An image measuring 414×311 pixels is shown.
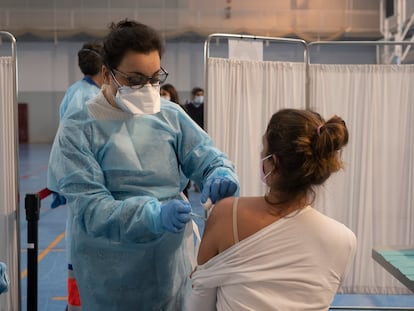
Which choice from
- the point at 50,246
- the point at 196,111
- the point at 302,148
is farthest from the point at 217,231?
the point at 196,111

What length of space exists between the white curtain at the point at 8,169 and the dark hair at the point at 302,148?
6.08 feet

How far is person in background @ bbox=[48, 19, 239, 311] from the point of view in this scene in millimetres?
1553

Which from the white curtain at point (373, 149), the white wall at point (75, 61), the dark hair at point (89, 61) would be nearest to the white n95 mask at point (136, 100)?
the dark hair at point (89, 61)

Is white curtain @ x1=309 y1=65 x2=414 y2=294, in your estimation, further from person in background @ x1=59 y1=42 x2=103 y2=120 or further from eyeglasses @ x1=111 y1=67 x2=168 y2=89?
eyeglasses @ x1=111 y1=67 x2=168 y2=89

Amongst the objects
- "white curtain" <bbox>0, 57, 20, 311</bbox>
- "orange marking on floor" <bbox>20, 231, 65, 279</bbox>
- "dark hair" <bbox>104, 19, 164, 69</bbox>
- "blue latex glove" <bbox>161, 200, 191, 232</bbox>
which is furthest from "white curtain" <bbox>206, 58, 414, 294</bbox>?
"orange marking on floor" <bbox>20, 231, 65, 279</bbox>

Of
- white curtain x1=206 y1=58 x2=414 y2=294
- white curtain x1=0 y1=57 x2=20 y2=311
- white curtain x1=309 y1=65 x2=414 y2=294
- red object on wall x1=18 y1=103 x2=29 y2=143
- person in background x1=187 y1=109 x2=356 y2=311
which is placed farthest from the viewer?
red object on wall x1=18 y1=103 x2=29 y2=143

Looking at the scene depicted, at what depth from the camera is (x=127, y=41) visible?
5.19ft

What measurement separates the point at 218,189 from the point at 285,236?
275 mm

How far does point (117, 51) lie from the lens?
5.29 feet

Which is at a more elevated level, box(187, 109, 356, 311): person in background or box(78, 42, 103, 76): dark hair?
box(78, 42, 103, 76): dark hair

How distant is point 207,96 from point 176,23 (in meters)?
8.90

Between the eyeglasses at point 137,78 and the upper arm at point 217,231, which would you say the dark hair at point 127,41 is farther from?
the upper arm at point 217,231

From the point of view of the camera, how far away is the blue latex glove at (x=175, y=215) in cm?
139

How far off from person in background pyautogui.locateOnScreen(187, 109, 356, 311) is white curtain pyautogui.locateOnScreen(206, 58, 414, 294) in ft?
6.43
